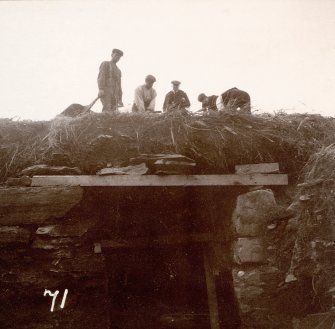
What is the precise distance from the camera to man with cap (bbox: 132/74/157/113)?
685cm

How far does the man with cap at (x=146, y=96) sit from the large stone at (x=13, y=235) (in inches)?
140

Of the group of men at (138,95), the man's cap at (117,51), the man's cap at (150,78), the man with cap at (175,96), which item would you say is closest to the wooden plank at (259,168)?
the group of men at (138,95)

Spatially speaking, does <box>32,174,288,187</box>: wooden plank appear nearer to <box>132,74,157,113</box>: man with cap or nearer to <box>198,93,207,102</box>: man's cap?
<box>132,74,157,113</box>: man with cap

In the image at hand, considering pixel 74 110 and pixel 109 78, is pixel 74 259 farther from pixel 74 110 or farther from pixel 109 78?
pixel 109 78

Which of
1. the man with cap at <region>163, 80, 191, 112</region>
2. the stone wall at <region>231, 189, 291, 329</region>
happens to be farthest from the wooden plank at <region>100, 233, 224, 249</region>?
the man with cap at <region>163, 80, 191, 112</region>

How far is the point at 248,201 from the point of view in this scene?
161 inches

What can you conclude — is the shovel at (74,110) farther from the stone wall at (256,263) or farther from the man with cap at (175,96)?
the stone wall at (256,263)

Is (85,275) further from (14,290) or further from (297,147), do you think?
(297,147)

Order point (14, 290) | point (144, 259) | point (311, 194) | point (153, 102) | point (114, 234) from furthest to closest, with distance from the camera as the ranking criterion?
point (153, 102) → point (144, 259) → point (114, 234) → point (311, 194) → point (14, 290)

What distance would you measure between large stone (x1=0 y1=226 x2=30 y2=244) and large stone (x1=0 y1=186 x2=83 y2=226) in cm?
8

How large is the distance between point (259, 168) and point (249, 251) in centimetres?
99

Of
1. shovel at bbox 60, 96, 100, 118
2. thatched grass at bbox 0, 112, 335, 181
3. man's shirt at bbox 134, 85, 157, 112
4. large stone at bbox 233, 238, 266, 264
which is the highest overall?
man's shirt at bbox 134, 85, 157, 112

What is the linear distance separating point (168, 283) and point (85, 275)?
1667mm

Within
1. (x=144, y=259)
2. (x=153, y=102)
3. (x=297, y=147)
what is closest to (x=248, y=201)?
(x=297, y=147)
